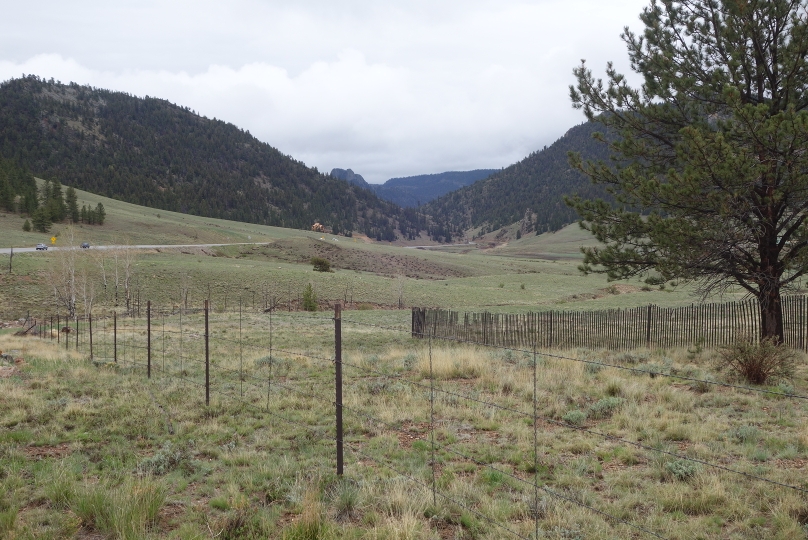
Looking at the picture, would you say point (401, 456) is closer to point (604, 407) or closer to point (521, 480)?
point (521, 480)

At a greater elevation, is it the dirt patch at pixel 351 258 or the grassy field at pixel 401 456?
the dirt patch at pixel 351 258

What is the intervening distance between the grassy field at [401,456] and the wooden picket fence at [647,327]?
4.89 metres

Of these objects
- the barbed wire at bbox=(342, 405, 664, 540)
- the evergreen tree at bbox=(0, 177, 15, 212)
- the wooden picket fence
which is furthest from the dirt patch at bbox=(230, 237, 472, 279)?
the barbed wire at bbox=(342, 405, 664, 540)

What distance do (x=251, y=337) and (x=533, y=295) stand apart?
133ft

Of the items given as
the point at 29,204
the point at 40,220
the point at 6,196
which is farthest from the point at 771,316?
the point at 6,196

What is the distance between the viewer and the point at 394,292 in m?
57.7

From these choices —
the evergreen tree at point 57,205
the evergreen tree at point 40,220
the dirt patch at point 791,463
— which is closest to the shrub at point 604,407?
the dirt patch at point 791,463

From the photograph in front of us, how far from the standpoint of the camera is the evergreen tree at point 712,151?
11828 millimetres

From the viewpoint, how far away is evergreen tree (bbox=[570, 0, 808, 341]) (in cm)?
1183

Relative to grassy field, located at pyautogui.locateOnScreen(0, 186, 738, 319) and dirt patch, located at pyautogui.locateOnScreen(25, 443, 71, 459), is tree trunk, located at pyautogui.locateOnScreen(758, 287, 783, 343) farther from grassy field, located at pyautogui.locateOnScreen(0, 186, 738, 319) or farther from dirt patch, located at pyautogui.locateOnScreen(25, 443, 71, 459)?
grassy field, located at pyautogui.locateOnScreen(0, 186, 738, 319)

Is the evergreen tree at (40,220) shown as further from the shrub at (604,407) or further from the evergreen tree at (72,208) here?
the shrub at (604,407)

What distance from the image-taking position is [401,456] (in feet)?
23.2

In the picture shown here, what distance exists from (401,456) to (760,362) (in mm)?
8488

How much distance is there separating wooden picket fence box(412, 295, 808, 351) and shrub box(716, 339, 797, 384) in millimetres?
5566
